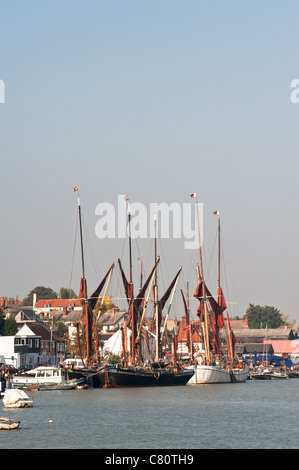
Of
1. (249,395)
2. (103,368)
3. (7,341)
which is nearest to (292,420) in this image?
(249,395)

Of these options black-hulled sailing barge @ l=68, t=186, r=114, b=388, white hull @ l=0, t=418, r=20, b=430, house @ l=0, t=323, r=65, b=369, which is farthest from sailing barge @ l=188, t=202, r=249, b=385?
white hull @ l=0, t=418, r=20, b=430

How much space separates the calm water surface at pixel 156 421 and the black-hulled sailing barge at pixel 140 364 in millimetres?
11390

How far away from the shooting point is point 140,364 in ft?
440

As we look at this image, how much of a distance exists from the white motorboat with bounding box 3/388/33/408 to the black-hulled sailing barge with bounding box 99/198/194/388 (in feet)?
135

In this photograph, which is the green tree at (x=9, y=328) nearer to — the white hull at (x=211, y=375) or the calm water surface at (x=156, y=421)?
the white hull at (x=211, y=375)

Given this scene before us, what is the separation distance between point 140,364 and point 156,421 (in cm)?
6150

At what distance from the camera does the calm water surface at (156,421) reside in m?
58.4

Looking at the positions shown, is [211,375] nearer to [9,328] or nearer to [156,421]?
[9,328]

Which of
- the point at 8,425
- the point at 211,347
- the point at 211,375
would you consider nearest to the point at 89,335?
the point at 211,375

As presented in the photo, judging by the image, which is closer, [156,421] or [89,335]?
[156,421]

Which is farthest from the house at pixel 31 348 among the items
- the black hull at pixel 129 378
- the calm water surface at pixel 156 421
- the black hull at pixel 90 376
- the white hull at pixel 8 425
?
the white hull at pixel 8 425

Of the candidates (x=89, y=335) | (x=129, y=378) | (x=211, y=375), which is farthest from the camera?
(x=211, y=375)

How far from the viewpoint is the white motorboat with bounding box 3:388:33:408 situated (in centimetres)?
7906
